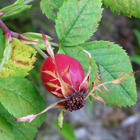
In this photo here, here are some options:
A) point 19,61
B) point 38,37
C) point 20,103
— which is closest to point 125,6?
point 38,37

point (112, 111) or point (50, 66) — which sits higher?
point (50, 66)

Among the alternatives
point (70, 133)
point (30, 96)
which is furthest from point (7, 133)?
point (70, 133)

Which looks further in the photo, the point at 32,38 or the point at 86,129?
the point at 86,129

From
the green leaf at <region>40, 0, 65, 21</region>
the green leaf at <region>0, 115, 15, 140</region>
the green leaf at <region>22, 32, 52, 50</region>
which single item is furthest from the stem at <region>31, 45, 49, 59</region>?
the green leaf at <region>0, 115, 15, 140</region>

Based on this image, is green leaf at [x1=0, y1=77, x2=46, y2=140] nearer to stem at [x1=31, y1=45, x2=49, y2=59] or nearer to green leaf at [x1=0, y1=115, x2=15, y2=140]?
green leaf at [x1=0, y1=115, x2=15, y2=140]

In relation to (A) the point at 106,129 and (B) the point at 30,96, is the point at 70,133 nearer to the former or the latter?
(A) the point at 106,129

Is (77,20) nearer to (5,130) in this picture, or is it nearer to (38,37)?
(38,37)
